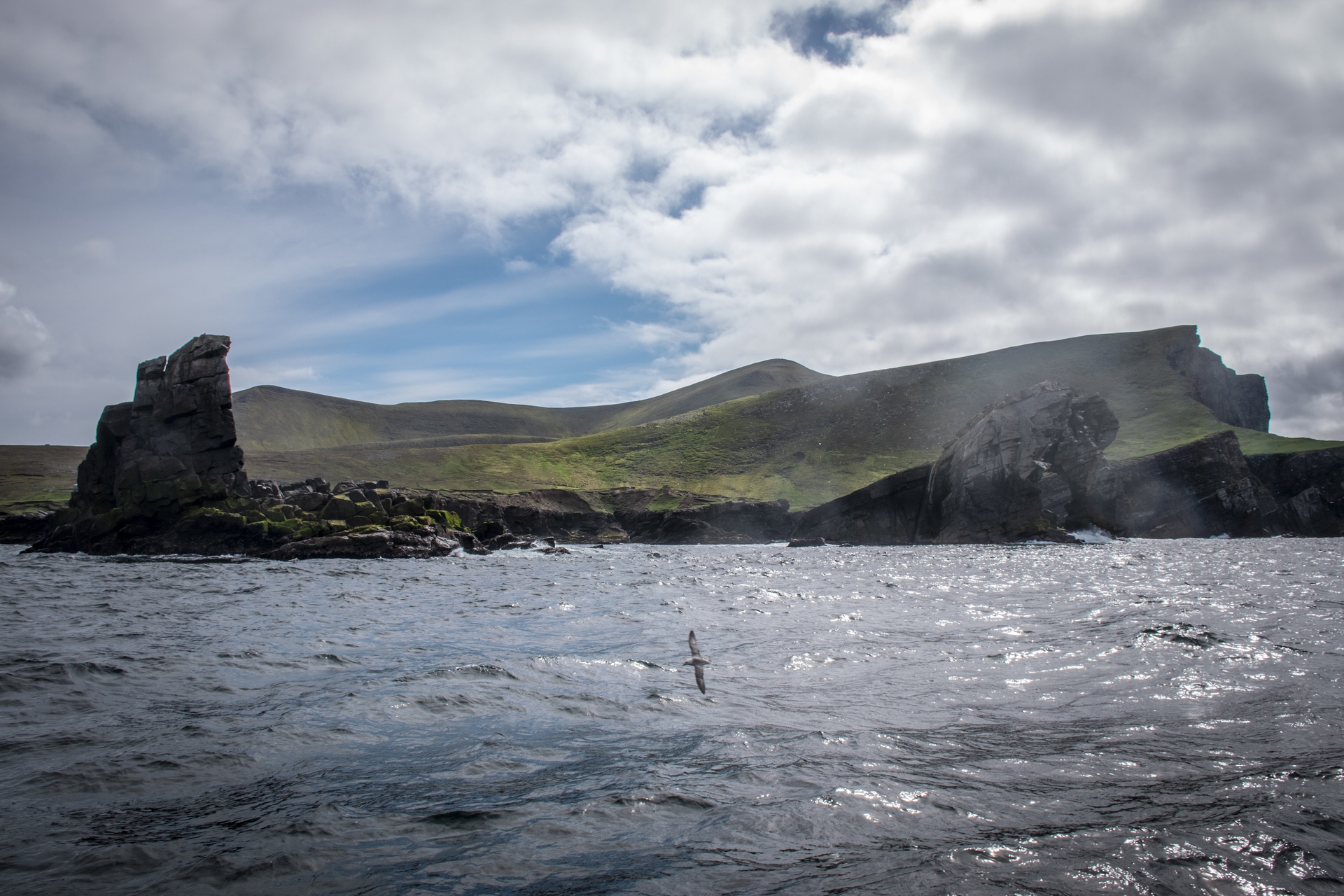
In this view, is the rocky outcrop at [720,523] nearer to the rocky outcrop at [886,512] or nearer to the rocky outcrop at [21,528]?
the rocky outcrop at [886,512]

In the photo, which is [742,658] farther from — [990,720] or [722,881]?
[722,881]

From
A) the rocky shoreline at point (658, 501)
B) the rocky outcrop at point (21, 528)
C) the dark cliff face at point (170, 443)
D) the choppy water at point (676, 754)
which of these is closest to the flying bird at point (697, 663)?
the choppy water at point (676, 754)

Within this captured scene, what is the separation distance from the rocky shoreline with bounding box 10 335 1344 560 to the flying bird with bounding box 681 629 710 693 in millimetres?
37057

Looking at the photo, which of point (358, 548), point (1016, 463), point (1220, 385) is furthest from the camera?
point (1220, 385)

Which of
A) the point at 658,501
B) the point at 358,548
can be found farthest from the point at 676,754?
the point at 658,501

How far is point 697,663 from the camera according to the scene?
41.8 feet

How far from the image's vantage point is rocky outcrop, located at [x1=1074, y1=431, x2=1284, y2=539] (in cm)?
7788

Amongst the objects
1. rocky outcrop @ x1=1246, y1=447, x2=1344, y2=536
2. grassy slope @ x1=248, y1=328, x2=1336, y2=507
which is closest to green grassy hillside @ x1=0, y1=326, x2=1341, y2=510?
grassy slope @ x1=248, y1=328, x2=1336, y2=507

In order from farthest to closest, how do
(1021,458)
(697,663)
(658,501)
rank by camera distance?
(658,501) < (1021,458) < (697,663)

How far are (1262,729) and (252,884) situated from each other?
10523mm

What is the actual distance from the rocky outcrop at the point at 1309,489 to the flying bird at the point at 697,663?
96.1 metres

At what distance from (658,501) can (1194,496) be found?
68.8 meters

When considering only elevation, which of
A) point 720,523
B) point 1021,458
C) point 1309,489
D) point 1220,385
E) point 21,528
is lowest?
point 720,523

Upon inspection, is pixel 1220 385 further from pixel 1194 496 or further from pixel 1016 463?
pixel 1016 463
